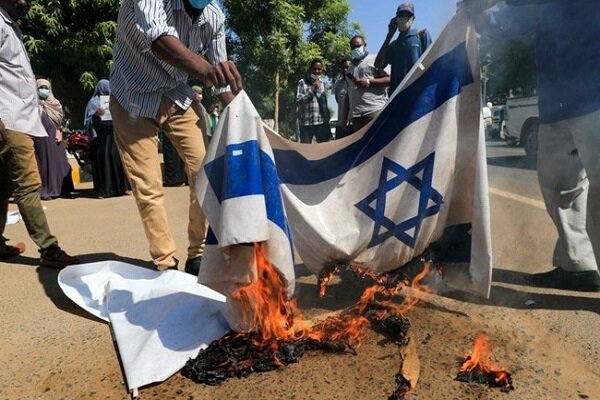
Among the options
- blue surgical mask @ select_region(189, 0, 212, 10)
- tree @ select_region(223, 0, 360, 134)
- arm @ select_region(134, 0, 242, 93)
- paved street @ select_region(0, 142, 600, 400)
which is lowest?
paved street @ select_region(0, 142, 600, 400)

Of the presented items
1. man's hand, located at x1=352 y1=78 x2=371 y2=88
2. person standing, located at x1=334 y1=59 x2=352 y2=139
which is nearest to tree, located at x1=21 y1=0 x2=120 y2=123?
person standing, located at x1=334 y1=59 x2=352 y2=139

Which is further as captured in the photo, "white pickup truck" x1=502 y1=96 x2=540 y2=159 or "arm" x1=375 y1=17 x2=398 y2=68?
"white pickup truck" x1=502 y1=96 x2=540 y2=159

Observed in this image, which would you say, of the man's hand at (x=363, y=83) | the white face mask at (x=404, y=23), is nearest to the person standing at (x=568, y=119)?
the white face mask at (x=404, y=23)

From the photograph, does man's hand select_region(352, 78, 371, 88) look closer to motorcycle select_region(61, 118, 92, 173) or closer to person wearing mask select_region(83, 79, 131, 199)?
person wearing mask select_region(83, 79, 131, 199)

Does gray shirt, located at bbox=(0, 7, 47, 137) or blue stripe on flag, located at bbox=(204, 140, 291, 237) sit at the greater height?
gray shirt, located at bbox=(0, 7, 47, 137)

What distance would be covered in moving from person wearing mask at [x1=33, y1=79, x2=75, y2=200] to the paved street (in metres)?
3.56

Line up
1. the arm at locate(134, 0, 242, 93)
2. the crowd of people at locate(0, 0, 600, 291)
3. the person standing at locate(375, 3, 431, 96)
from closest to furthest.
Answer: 1. the arm at locate(134, 0, 242, 93)
2. the crowd of people at locate(0, 0, 600, 291)
3. the person standing at locate(375, 3, 431, 96)

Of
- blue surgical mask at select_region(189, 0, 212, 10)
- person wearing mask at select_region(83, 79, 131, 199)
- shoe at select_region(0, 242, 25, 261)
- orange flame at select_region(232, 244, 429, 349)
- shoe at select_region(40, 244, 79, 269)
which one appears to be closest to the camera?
orange flame at select_region(232, 244, 429, 349)

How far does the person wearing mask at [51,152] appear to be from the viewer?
7.14 m

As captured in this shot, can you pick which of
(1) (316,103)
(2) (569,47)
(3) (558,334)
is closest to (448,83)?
(2) (569,47)

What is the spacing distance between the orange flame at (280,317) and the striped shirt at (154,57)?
1.52 meters

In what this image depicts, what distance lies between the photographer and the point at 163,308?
2574 millimetres

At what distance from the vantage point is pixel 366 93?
6.11 meters

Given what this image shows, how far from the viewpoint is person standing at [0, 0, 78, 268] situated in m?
3.52
